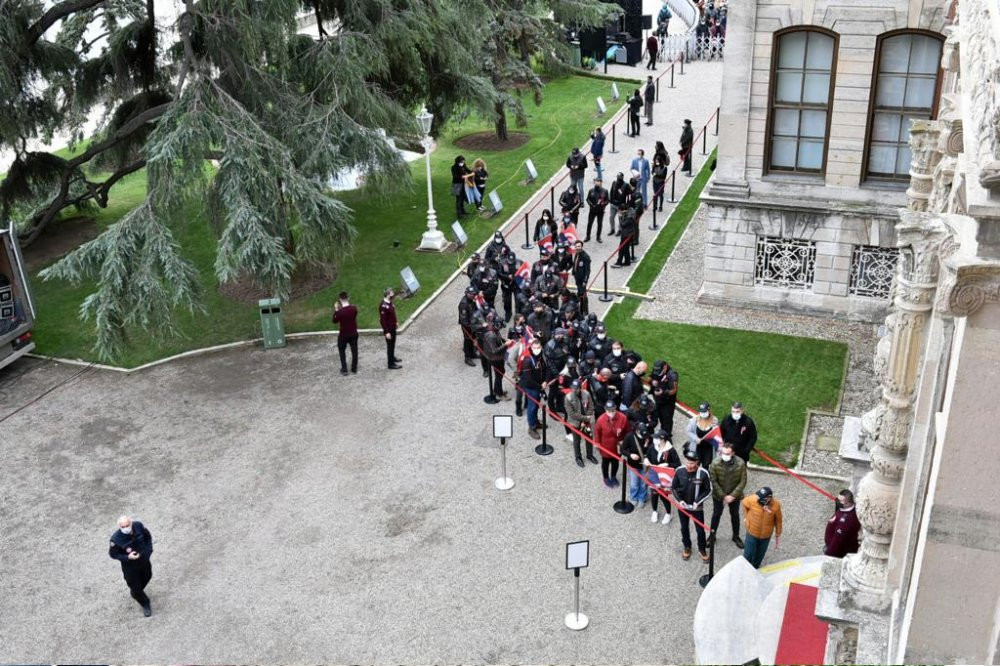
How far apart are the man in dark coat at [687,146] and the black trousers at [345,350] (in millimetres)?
13089

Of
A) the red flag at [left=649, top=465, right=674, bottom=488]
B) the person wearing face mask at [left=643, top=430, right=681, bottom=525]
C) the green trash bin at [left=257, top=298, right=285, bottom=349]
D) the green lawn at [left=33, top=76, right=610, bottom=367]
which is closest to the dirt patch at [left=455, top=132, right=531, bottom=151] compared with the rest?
the green lawn at [left=33, top=76, right=610, bottom=367]

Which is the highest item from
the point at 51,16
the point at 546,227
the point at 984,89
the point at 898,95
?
the point at 984,89

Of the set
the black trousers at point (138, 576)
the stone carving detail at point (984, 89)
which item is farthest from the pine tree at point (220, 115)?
the stone carving detail at point (984, 89)

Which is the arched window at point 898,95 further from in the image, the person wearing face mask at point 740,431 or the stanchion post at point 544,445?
the stanchion post at point 544,445

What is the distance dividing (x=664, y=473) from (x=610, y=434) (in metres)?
1.27

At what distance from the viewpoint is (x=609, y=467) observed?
14531 millimetres

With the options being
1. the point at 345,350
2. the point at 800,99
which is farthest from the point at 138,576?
the point at 800,99

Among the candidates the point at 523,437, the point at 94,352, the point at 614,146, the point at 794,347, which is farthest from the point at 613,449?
the point at 614,146

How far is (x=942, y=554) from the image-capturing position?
6891mm

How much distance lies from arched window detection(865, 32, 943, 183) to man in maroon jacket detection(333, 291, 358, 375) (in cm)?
938

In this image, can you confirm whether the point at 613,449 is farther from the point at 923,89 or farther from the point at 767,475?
the point at 923,89

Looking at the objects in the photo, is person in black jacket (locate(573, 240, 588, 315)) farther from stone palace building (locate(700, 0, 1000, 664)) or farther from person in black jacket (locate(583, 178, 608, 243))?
person in black jacket (locate(583, 178, 608, 243))

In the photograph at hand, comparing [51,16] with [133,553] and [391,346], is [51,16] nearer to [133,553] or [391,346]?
[391,346]

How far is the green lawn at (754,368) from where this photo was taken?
52.9 feet
